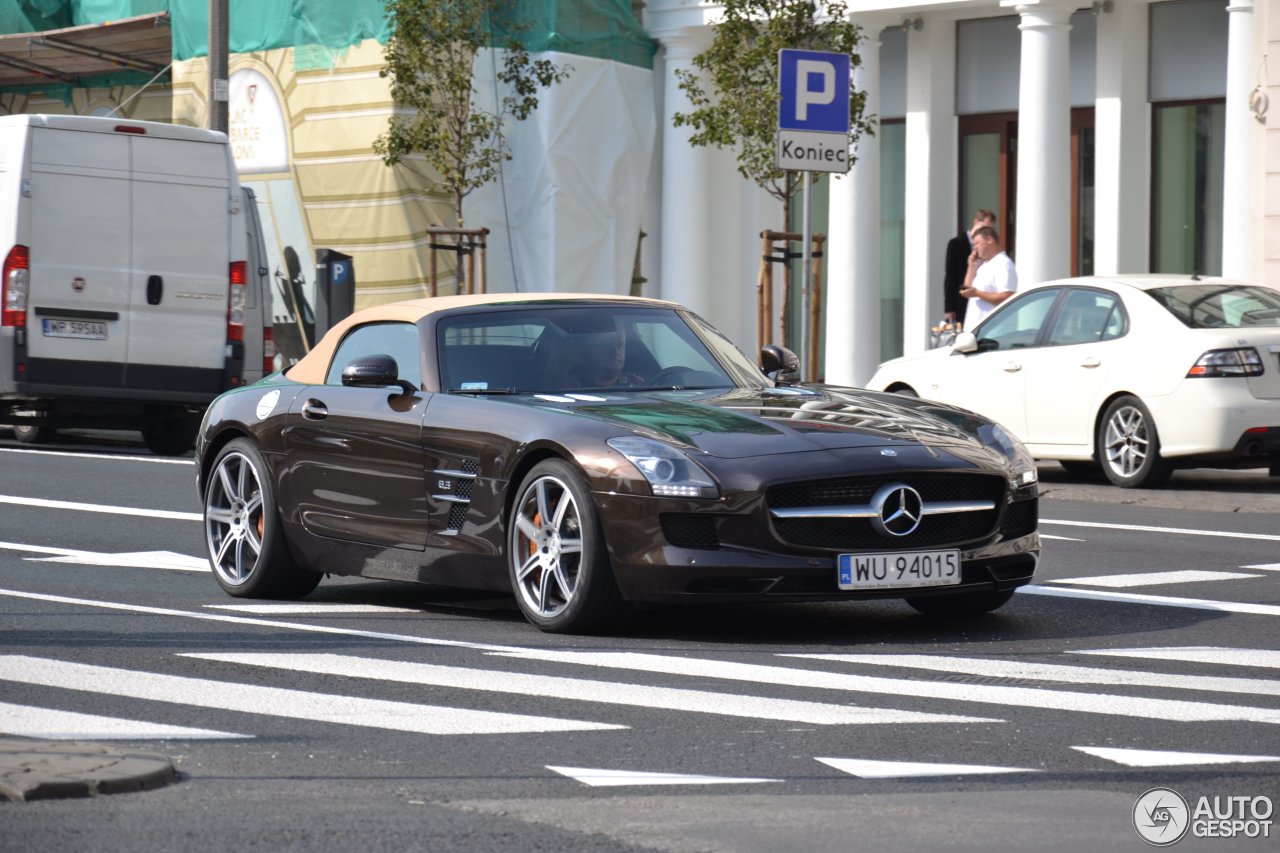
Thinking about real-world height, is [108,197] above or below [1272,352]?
above

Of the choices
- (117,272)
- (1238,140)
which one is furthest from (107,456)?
(1238,140)

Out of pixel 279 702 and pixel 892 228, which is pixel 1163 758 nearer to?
pixel 279 702

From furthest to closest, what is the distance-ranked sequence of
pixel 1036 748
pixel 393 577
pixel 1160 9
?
pixel 1160 9, pixel 393 577, pixel 1036 748

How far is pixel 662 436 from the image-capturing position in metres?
8.41

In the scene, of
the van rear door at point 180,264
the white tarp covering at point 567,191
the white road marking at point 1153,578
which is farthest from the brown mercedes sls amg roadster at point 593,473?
the white tarp covering at point 567,191

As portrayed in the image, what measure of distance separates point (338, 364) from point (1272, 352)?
7696 mm

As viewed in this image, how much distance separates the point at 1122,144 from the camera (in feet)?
89.0

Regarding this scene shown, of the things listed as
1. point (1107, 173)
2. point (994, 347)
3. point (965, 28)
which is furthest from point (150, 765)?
point (965, 28)

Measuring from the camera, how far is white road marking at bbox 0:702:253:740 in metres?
6.20

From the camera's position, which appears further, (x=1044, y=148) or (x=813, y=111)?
(x=1044, y=148)

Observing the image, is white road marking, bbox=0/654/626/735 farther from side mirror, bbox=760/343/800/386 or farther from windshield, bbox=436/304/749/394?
side mirror, bbox=760/343/800/386

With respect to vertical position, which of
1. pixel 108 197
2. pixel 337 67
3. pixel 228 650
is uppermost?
pixel 337 67

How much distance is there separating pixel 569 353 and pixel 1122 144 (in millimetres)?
18805

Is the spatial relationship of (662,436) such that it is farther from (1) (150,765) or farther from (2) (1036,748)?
(1) (150,765)
